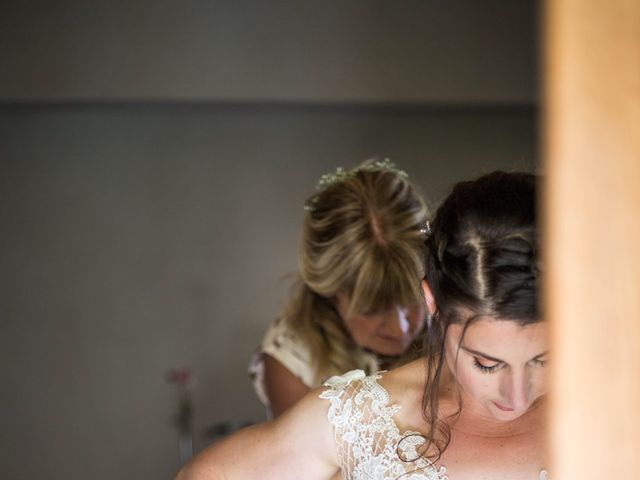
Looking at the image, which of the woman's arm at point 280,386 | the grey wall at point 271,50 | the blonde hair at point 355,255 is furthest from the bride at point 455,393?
the grey wall at point 271,50

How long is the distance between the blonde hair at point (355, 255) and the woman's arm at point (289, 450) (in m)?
0.71

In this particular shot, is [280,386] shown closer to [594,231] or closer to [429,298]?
[429,298]

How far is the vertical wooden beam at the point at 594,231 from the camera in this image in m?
0.58

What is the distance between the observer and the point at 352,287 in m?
2.62

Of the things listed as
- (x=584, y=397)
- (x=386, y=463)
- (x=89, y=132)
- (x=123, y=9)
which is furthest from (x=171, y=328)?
(x=584, y=397)

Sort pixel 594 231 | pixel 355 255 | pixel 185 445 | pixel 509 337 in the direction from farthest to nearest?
pixel 185 445 → pixel 355 255 → pixel 509 337 → pixel 594 231

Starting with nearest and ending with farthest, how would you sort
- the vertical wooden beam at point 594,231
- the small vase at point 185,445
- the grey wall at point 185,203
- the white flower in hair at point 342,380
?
the vertical wooden beam at point 594,231 → the white flower in hair at point 342,380 → the grey wall at point 185,203 → the small vase at point 185,445

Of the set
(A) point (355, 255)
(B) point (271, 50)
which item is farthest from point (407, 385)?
(B) point (271, 50)

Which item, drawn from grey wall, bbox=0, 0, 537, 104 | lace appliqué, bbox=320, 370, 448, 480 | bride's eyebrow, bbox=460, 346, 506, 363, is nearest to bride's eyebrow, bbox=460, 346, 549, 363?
bride's eyebrow, bbox=460, 346, 506, 363

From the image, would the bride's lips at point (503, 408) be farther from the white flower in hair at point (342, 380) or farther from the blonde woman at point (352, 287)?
the blonde woman at point (352, 287)

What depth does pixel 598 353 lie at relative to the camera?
59 centimetres

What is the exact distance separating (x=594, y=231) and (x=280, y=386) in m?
2.29

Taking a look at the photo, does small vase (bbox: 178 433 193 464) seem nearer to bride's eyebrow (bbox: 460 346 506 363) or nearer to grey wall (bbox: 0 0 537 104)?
grey wall (bbox: 0 0 537 104)

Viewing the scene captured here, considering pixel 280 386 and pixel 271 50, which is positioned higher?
pixel 271 50
